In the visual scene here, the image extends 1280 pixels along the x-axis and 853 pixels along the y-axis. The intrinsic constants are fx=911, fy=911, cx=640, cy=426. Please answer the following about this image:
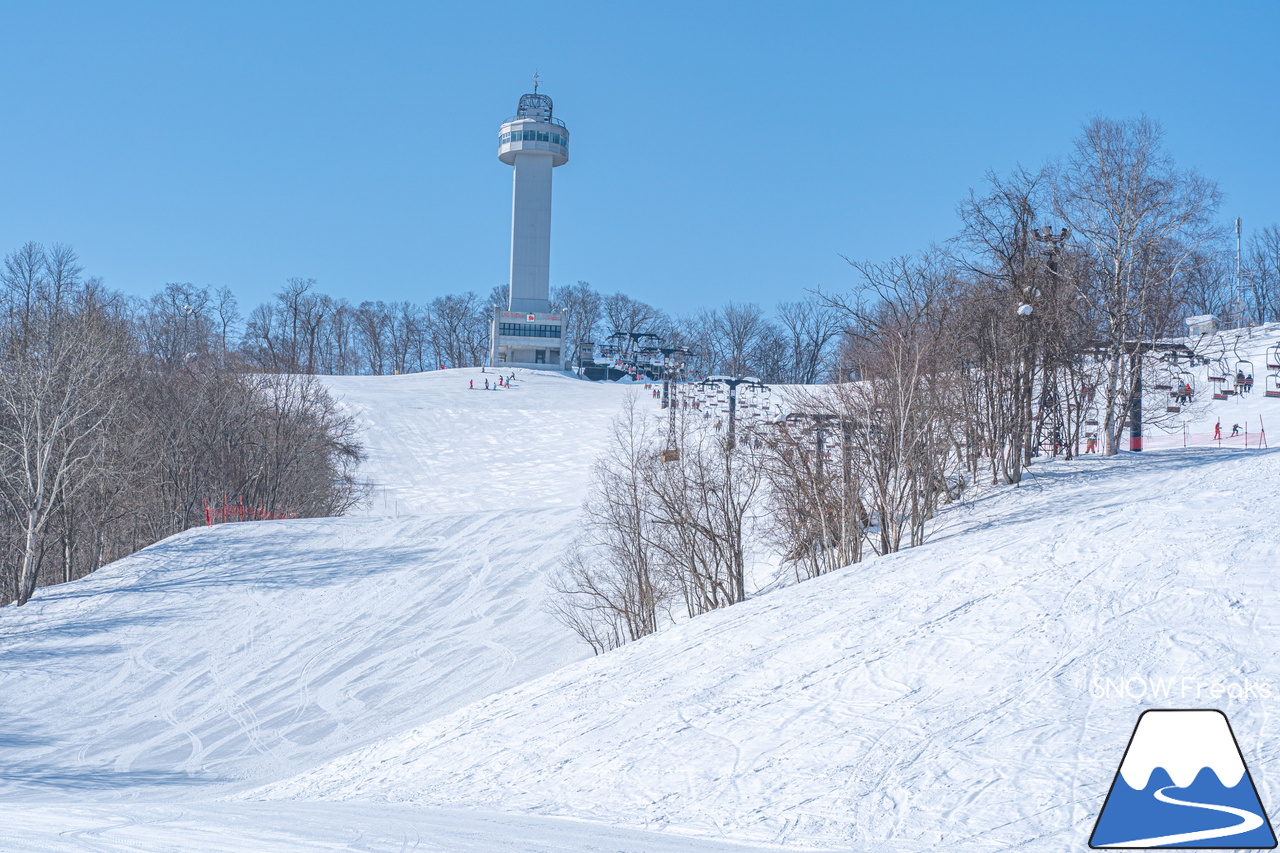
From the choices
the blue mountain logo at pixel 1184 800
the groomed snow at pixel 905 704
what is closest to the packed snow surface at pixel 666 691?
the groomed snow at pixel 905 704

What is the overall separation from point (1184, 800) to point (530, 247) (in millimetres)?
83135

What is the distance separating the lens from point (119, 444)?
32062 millimetres

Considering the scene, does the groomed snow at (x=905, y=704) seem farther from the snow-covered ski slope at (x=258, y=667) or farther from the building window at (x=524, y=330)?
the building window at (x=524, y=330)

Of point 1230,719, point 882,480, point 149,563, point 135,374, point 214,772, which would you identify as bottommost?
point 214,772

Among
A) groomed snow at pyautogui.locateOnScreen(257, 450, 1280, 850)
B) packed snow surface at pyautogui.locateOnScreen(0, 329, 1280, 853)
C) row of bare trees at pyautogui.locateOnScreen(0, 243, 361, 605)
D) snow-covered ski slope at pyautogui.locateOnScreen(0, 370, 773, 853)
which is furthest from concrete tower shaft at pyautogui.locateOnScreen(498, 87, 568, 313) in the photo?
groomed snow at pyautogui.locateOnScreen(257, 450, 1280, 850)

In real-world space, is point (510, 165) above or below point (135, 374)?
above

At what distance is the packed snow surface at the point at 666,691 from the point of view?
7.24 metres

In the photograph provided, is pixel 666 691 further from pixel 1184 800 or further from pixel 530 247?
pixel 530 247

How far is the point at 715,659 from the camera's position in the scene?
12250 millimetres

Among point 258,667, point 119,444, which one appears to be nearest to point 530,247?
point 119,444

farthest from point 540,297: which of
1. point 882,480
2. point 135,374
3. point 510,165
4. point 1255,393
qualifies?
point 882,480

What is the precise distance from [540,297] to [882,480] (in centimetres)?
7061

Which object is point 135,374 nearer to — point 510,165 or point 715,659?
point 715,659

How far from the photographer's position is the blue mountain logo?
5570 millimetres
